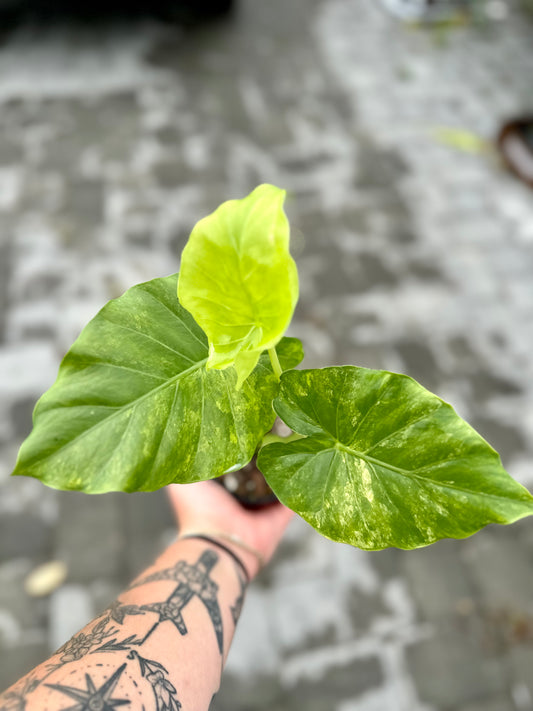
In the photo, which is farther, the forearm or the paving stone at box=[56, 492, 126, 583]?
the paving stone at box=[56, 492, 126, 583]

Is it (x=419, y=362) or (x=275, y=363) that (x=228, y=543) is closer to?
(x=275, y=363)

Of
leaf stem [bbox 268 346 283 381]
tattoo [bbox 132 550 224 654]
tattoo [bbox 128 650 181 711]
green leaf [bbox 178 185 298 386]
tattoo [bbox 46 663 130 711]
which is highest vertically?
green leaf [bbox 178 185 298 386]

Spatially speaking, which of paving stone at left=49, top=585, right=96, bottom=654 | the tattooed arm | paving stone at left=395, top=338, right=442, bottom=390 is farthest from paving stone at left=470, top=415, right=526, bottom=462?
paving stone at left=49, top=585, right=96, bottom=654

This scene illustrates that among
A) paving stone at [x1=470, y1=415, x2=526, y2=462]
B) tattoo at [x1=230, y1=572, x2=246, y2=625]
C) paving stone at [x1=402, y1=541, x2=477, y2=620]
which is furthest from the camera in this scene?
paving stone at [x1=470, y1=415, x2=526, y2=462]

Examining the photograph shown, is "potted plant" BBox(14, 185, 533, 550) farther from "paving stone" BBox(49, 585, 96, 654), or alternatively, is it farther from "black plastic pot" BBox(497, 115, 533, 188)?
"black plastic pot" BBox(497, 115, 533, 188)

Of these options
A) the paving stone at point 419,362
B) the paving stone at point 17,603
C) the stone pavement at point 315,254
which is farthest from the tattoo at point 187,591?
the paving stone at point 419,362

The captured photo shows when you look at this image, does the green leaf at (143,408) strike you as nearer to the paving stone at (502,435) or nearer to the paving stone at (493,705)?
the paving stone at (493,705)

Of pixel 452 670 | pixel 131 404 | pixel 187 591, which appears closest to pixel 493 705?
pixel 452 670
